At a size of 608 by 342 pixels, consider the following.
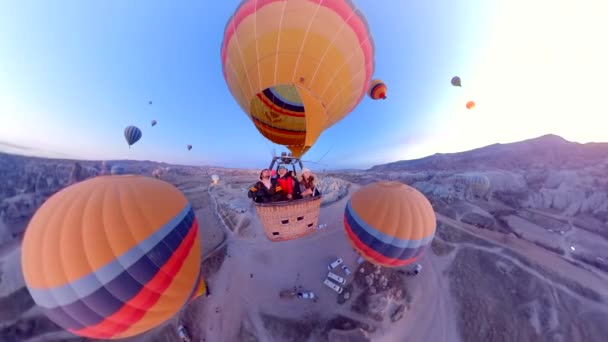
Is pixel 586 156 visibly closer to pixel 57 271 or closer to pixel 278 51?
pixel 278 51

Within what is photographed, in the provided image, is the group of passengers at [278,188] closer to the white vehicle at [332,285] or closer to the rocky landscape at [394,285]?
the white vehicle at [332,285]

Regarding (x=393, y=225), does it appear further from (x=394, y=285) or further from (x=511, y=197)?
(x=511, y=197)

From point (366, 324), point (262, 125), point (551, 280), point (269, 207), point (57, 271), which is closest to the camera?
point (57, 271)

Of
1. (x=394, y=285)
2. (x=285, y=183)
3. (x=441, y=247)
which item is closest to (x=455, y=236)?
(x=441, y=247)

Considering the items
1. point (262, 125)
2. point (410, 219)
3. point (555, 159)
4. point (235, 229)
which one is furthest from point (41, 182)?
point (555, 159)

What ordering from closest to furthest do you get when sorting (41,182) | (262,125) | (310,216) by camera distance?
1. (310,216)
2. (262,125)
3. (41,182)

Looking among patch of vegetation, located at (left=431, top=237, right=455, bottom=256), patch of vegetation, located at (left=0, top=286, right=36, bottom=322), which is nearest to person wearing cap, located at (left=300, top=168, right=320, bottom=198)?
patch of vegetation, located at (left=431, top=237, right=455, bottom=256)

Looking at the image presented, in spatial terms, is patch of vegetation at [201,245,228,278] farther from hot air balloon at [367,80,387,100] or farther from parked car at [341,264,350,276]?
hot air balloon at [367,80,387,100]
